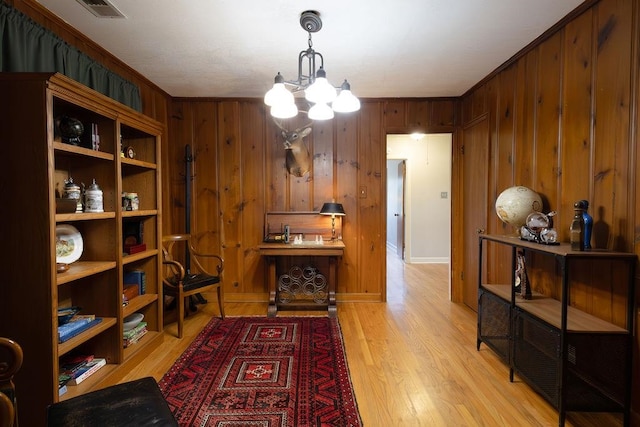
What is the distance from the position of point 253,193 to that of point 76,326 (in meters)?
2.30

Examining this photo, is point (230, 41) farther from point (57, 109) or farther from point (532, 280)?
point (532, 280)

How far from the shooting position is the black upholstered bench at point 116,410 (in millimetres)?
1241

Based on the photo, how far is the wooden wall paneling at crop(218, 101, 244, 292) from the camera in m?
3.99

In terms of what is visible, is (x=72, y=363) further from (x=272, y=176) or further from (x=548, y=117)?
(x=548, y=117)

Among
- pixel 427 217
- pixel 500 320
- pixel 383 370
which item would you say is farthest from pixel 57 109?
pixel 427 217

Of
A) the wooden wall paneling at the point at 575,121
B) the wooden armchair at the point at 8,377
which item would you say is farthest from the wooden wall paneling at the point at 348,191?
the wooden armchair at the point at 8,377

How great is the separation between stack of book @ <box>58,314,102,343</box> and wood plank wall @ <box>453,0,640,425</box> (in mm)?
3199

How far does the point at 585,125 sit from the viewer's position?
2105 mm

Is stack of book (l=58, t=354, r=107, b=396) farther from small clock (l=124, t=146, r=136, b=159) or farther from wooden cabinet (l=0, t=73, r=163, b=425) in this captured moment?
small clock (l=124, t=146, r=136, b=159)

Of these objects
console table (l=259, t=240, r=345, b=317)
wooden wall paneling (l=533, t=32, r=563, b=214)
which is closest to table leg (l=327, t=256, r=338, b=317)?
console table (l=259, t=240, r=345, b=317)

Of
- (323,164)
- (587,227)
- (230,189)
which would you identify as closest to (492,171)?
(587,227)

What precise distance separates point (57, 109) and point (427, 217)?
19.6 ft

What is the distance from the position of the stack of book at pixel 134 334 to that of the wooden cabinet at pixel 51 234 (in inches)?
2.7

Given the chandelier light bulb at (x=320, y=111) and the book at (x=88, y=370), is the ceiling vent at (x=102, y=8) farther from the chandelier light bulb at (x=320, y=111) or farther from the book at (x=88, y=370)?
the book at (x=88, y=370)
